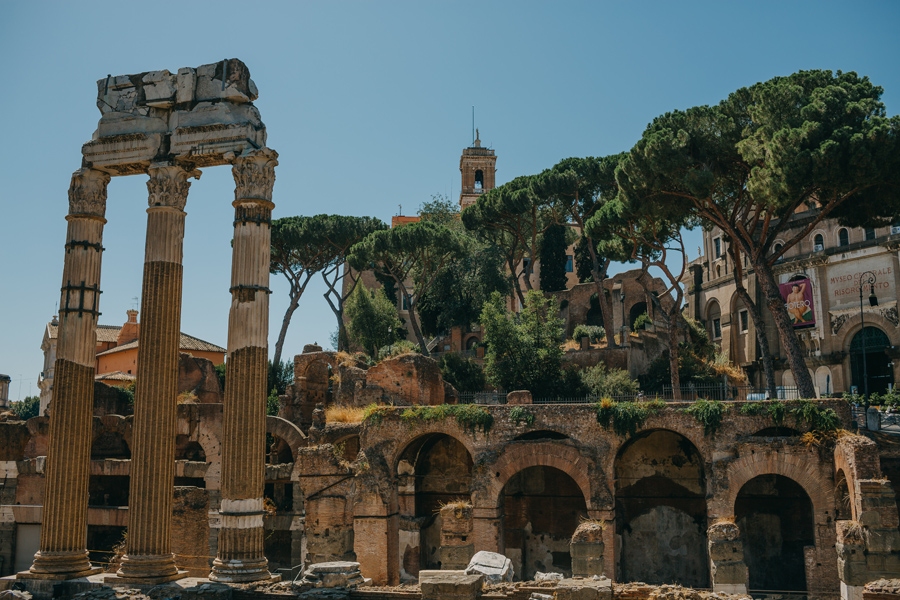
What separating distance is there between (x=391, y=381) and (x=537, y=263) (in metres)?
21.7

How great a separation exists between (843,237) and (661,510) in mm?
13723

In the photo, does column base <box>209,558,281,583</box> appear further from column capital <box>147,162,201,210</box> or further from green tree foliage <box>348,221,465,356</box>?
green tree foliage <box>348,221,465,356</box>

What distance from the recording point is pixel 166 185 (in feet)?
38.9

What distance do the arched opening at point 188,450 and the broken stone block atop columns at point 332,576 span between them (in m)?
11.8

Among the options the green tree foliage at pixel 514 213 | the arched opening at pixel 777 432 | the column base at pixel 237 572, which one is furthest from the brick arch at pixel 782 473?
the green tree foliage at pixel 514 213

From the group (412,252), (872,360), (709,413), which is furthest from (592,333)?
(709,413)

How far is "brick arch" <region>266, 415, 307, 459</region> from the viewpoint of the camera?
22.0 metres

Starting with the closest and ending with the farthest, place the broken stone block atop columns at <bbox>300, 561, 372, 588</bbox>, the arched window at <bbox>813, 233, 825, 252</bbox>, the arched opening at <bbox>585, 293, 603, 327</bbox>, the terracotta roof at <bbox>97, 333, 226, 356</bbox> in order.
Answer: the broken stone block atop columns at <bbox>300, 561, 372, 588</bbox> → the arched window at <bbox>813, 233, 825, 252</bbox> → the terracotta roof at <bbox>97, 333, 226, 356</bbox> → the arched opening at <bbox>585, 293, 603, 327</bbox>

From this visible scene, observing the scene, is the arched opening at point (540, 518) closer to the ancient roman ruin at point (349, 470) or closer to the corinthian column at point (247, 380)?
the ancient roman ruin at point (349, 470)

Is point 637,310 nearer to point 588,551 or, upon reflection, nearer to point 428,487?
point 428,487

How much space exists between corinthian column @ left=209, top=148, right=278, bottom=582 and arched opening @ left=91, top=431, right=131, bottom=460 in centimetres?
1354

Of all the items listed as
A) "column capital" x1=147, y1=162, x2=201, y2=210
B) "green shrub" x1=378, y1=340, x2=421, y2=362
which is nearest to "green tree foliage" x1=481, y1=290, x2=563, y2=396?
"green shrub" x1=378, y1=340, x2=421, y2=362

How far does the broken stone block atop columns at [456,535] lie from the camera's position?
1741 centimetres

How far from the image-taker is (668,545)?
61.9 feet
